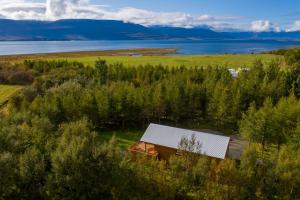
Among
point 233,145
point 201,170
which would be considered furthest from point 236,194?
point 233,145

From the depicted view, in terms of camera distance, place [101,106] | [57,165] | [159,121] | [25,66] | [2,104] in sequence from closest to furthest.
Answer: [57,165], [101,106], [159,121], [2,104], [25,66]

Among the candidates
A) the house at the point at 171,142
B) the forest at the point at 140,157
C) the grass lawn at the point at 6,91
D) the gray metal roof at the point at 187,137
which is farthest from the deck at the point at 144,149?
the grass lawn at the point at 6,91

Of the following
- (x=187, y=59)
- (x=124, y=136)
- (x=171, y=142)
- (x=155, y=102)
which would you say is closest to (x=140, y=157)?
(x=171, y=142)

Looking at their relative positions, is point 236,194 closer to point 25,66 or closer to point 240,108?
point 240,108

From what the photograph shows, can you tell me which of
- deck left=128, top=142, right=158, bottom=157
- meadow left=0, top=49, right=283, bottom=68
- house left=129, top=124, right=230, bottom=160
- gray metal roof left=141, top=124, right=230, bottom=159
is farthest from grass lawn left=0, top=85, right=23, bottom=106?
gray metal roof left=141, top=124, right=230, bottom=159

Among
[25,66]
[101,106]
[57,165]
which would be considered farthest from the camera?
[25,66]

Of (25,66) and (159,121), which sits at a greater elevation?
(25,66)
